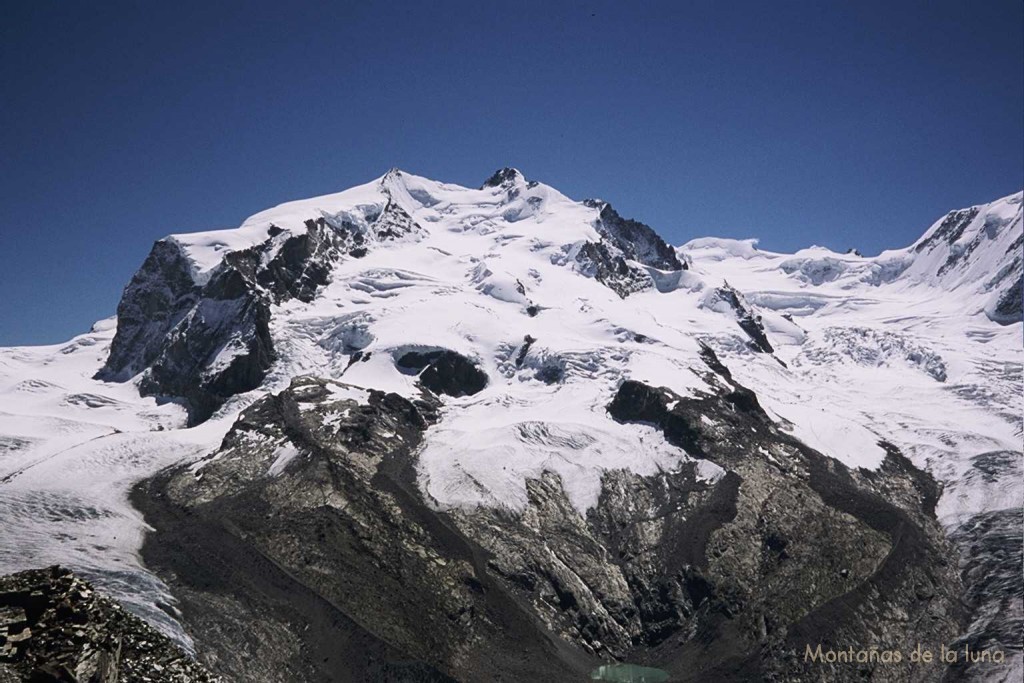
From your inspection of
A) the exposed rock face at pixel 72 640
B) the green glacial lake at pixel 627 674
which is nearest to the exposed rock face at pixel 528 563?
the green glacial lake at pixel 627 674

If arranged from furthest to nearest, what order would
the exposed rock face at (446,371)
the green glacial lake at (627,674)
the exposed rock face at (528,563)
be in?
the exposed rock face at (446,371)
the green glacial lake at (627,674)
the exposed rock face at (528,563)

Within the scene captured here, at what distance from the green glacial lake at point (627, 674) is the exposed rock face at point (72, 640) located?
63705mm

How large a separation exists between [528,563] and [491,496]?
1283cm

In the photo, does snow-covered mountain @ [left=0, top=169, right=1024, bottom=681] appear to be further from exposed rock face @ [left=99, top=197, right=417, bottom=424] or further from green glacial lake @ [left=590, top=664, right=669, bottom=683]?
green glacial lake @ [left=590, top=664, right=669, bottom=683]

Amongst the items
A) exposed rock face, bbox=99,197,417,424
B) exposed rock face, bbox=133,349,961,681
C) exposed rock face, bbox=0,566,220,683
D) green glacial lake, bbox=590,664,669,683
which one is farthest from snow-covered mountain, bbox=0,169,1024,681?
exposed rock face, bbox=0,566,220,683

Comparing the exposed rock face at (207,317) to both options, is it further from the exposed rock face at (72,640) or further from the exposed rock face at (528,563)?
the exposed rock face at (72,640)

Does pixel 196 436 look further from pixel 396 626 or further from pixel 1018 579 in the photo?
pixel 1018 579

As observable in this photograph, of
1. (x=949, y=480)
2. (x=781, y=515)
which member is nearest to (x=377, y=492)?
(x=781, y=515)

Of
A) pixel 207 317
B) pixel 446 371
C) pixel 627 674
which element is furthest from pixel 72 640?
pixel 207 317

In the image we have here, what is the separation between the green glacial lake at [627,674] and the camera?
268ft

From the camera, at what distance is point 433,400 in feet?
467

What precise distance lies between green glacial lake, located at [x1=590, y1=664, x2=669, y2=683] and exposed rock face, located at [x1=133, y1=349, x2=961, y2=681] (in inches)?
68.0

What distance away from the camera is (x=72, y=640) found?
21578 millimetres

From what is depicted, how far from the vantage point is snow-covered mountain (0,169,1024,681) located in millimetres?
77062
